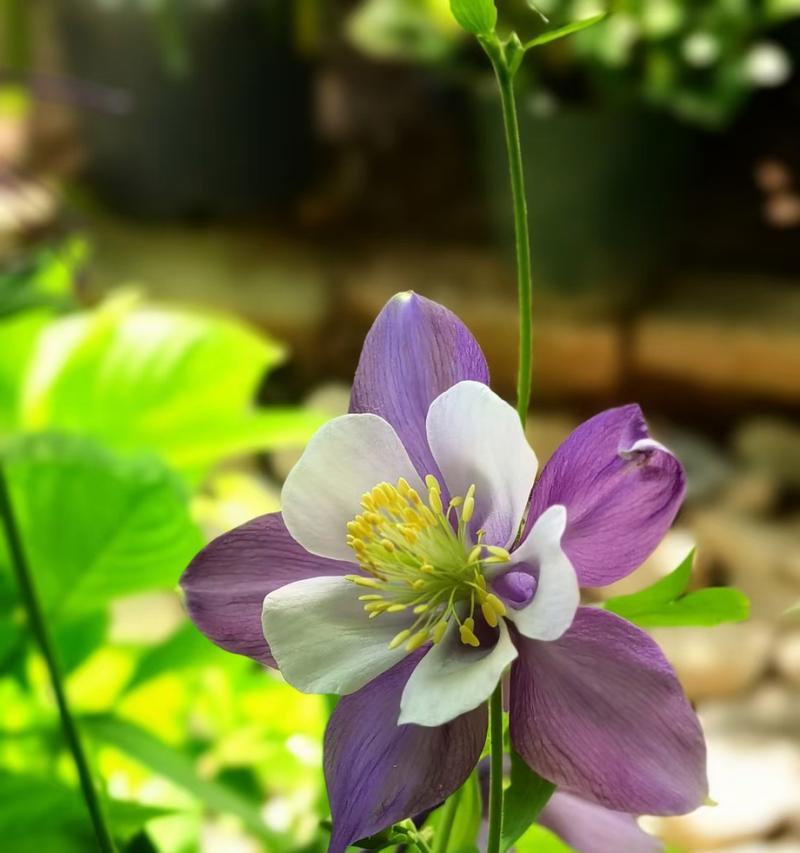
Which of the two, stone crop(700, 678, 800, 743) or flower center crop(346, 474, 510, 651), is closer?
flower center crop(346, 474, 510, 651)

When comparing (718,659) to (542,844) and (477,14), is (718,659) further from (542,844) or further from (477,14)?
(477,14)

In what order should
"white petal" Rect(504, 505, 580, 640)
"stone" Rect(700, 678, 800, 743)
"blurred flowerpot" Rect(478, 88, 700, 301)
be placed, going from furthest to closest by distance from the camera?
"blurred flowerpot" Rect(478, 88, 700, 301)
"stone" Rect(700, 678, 800, 743)
"white petal" Rect(504, 505, 580, 640)

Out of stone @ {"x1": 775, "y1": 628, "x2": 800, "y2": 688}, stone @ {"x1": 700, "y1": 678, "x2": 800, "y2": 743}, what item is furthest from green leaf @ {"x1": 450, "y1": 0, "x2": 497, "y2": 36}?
stone @ {"x1": 775, "y1": 628, "x2": 800, "y2": 688}

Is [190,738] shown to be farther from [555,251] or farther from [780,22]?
[780,22]

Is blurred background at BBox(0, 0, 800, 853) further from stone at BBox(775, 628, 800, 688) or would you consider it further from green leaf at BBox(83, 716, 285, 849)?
green leaf at BBox(83, 716, 285, 849)

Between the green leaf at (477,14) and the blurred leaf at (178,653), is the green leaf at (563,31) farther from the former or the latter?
the blurred leaf at (178,653)

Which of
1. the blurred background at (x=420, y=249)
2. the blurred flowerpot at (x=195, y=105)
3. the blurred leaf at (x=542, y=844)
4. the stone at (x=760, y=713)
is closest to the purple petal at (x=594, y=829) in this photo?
the blurred leaf at (x=542, y=844)
